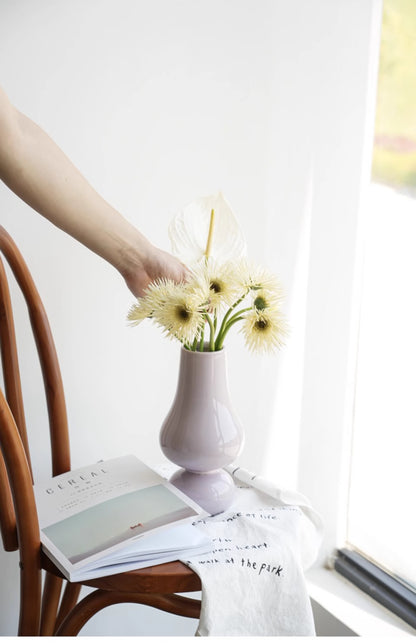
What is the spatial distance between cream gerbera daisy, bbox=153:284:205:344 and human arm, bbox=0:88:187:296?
15cm

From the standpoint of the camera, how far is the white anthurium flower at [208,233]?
103 cm

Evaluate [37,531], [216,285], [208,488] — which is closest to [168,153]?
[216,285]

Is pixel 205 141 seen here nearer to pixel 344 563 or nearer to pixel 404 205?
pixel 404 205

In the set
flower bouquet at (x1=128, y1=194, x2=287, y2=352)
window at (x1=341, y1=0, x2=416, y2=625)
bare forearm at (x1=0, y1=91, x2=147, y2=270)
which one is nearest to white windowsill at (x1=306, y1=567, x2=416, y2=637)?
window at (x1=341, y1=0, x2=416, y2=625)

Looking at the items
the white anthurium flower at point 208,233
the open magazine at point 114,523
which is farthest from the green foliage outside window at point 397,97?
the open magazine at point 114,523

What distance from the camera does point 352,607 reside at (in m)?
1.48

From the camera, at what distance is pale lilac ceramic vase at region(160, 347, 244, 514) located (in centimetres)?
96

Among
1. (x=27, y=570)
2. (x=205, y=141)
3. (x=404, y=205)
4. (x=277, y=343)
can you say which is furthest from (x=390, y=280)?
(x=27, y=570)

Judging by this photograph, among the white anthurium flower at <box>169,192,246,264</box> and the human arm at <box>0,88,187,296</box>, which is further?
the white anthurium flower at <box>169,192,246,264</box>

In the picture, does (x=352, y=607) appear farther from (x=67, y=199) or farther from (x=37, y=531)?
(x=67, y=199)

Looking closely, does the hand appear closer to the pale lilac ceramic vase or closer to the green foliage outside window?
the pale lilac ceramic vase

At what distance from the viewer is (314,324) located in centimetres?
Answer: 155

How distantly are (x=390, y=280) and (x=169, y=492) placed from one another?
713 mm

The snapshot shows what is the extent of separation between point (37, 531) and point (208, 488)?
0.80 feet
